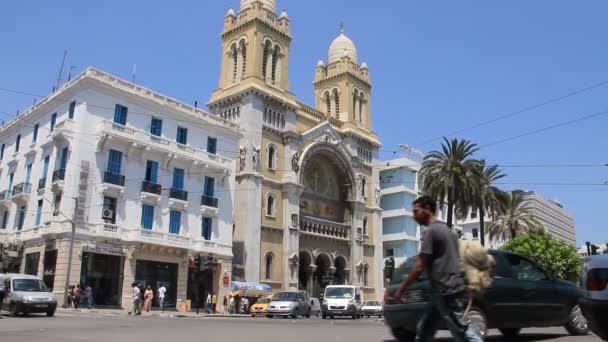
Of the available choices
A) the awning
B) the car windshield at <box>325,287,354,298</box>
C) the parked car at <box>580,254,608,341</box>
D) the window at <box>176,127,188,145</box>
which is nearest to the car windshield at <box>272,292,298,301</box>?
the car windshield at <box>325,287,354,298</box>

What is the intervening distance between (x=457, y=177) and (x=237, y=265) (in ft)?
59.3

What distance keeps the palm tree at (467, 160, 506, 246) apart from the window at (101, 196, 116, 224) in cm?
2389

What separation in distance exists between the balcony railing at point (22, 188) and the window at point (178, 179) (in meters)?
9.43

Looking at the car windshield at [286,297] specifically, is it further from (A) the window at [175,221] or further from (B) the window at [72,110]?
(B) the window at [72,110]

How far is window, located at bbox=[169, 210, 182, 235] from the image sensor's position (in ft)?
121

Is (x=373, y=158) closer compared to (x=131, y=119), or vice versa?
(x=131, y=119)

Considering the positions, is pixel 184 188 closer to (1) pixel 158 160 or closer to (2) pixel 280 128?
(1) pixel 158 160

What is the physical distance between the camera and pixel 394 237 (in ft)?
214

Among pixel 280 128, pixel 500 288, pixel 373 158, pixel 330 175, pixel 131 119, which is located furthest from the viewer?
pixel 373 158

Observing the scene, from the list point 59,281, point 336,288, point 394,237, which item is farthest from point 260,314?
point 394,237

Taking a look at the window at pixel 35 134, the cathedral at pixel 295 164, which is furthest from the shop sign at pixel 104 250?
the cathedral at pixel 295 164

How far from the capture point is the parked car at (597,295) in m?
7.61

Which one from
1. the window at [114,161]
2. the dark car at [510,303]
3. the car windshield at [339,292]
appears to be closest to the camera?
the dark car at [510,303]

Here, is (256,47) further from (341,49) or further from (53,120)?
(53,120)
